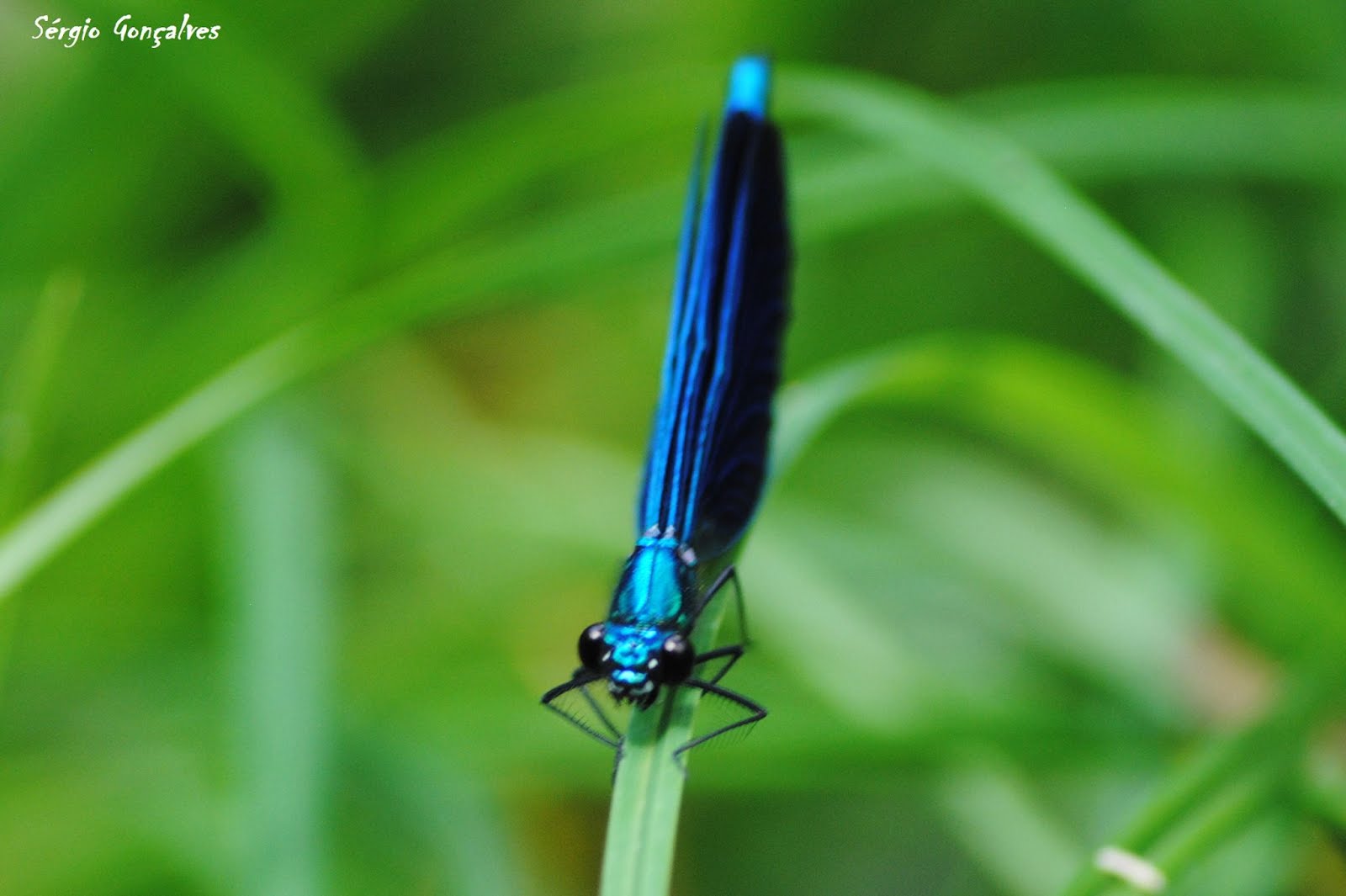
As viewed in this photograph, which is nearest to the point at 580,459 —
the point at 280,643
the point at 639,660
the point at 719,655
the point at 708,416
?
the point at 280,643

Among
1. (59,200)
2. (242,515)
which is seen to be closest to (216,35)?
(59,200)

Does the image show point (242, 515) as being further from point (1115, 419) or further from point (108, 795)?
point (1115, 419)

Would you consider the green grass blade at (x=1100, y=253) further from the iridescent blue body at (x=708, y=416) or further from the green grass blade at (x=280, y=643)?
the green grass blade at (x=280, y=643)

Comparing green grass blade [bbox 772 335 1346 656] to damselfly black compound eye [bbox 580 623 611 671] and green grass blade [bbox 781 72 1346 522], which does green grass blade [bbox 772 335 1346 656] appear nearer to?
green grass blade [bbox 781 72 1346 522]

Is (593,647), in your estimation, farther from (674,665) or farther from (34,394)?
(34,394)

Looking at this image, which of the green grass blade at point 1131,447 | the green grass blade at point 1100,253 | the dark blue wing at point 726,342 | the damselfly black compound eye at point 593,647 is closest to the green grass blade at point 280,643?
the damselfly black compound eye at point 593,647

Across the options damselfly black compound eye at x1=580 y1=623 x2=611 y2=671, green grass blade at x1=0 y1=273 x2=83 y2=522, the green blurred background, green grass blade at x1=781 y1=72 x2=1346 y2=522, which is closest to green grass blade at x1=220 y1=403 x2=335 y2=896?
the green blurred background
